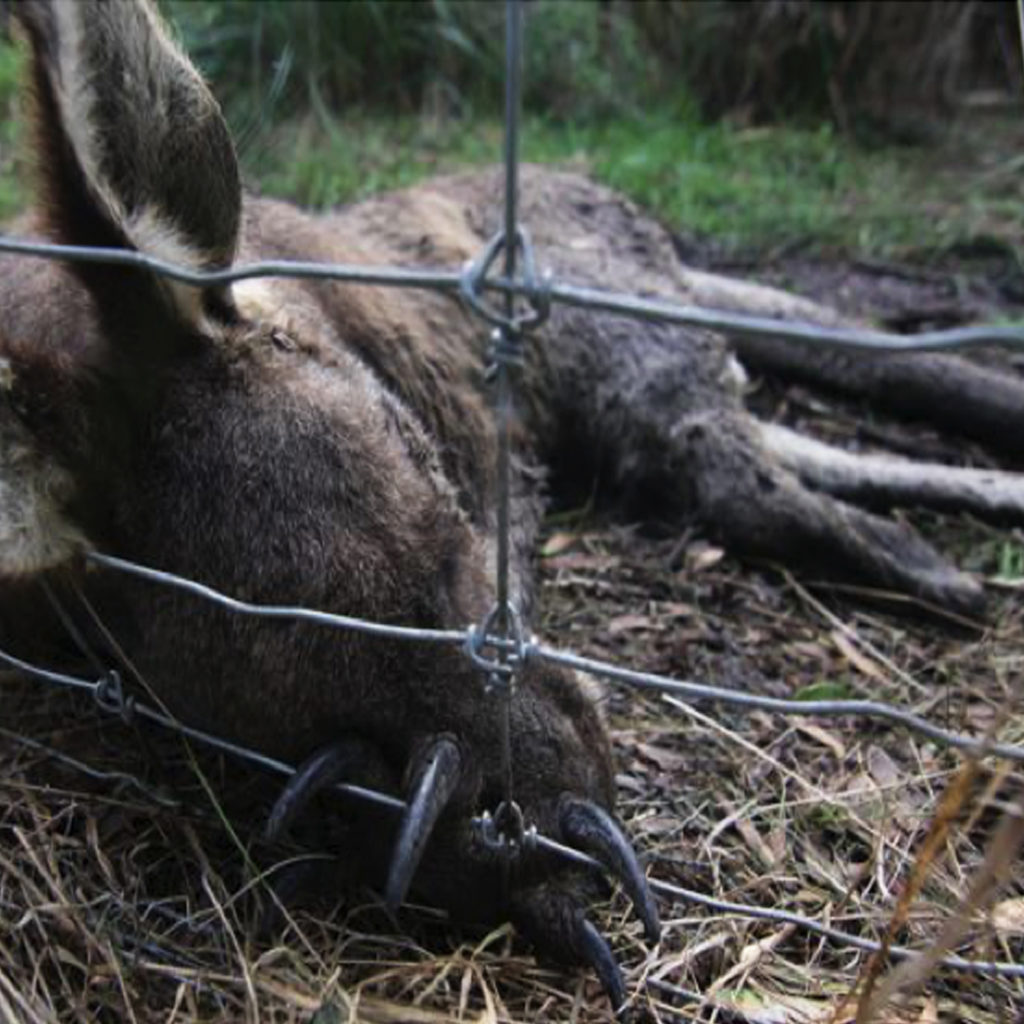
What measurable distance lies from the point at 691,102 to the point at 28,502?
18.4ft

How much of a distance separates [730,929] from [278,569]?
3.20ft

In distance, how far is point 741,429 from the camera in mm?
3732

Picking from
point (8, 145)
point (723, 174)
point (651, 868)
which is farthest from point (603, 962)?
point (723, 174)

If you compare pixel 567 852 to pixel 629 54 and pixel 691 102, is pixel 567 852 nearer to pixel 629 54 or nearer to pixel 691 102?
pixel 691 102

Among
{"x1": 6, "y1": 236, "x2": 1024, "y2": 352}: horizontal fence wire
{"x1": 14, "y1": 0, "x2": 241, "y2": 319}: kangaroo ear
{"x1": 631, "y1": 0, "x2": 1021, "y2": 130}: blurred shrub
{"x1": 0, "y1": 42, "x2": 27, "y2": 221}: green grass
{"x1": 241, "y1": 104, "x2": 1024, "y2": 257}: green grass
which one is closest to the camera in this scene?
{"x1": 6, "y1": 236, "x2": 1024, "y2": 352}: horizontal fence wire

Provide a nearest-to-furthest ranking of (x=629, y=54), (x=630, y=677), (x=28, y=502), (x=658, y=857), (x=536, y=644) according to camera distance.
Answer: (x=630, y=677), (x=536, y=644), (x=28, y=502), (x=658, y=857), (x=629, y=54)

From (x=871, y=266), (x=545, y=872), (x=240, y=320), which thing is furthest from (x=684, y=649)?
(x=871, y=266)

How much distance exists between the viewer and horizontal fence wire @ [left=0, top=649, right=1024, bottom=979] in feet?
5.81

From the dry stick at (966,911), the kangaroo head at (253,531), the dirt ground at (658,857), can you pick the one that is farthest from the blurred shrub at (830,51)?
the dry stick at (966,911)

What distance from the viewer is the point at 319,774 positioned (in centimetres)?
194

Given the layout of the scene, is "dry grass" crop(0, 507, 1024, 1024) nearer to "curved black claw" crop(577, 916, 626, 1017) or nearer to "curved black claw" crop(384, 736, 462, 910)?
"curved black claw" crop(577, 916, 626, 1017)

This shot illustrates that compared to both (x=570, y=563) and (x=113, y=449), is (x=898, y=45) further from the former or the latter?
(x=113, y=449)

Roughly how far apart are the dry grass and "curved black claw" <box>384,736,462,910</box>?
209 millimetres

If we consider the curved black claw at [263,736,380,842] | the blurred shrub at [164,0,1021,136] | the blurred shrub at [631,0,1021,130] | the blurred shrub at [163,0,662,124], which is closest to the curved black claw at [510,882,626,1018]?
the curved black claw at [263,736,380,842]
